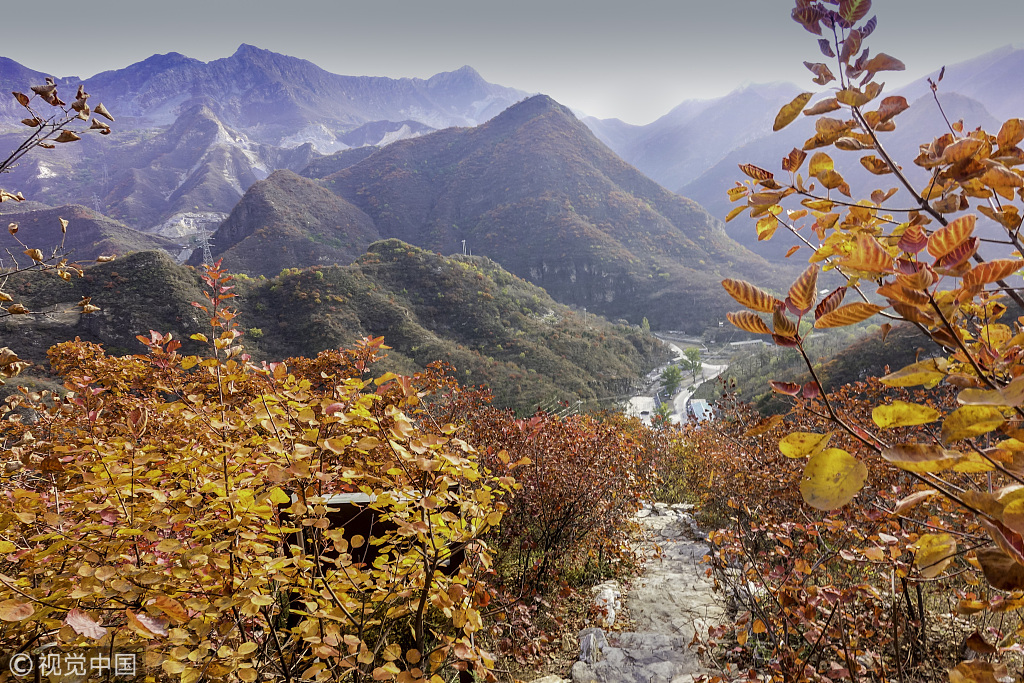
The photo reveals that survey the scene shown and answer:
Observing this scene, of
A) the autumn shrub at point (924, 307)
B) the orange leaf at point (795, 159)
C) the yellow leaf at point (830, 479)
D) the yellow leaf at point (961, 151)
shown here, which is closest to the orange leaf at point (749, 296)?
the autumn shrub at point (924, 307)

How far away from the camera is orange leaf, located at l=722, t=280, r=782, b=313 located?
2.14ft

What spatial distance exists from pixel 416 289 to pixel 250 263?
106ft

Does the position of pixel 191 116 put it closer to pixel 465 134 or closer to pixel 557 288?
pixel 465 134

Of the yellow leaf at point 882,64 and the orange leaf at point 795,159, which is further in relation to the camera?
the orange leaf at point 795,159

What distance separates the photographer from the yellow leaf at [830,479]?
2.00ft

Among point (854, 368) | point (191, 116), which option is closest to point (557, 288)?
point (854, 368)

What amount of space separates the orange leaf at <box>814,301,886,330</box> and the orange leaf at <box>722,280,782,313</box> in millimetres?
64

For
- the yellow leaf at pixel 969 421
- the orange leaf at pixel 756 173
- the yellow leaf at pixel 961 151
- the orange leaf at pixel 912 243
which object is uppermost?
the orange leaf at pixel 756 173

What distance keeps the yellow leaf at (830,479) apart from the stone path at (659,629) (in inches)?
117

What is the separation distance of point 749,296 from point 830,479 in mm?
290

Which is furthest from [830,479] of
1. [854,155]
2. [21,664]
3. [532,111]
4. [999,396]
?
[854,155]

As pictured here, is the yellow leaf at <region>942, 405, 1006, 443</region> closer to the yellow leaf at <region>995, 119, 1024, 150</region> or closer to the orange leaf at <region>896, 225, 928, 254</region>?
the orange leaf at <region>896, 225, 928, 254</region>

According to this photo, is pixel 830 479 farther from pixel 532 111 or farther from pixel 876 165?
pixel 532 111

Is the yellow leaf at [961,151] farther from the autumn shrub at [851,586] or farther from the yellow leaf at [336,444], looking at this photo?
the yellow leaf at [336,444]
